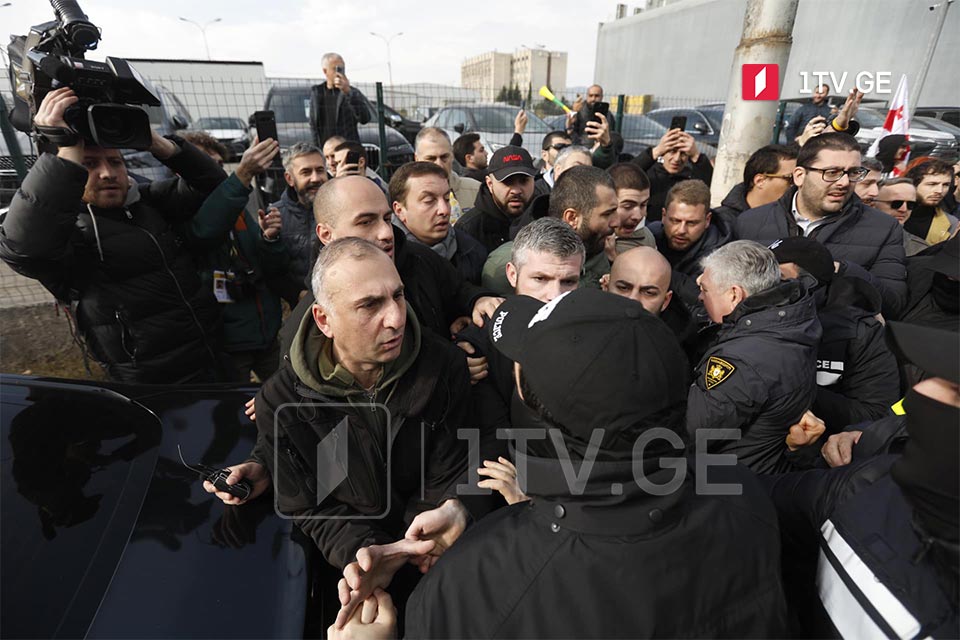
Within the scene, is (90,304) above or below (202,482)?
above

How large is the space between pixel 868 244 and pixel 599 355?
321 cm

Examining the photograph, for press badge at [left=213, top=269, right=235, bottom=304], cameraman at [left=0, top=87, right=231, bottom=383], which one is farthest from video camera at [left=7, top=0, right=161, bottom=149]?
press badge at [left=213, top=269, right=235, bottom=304]

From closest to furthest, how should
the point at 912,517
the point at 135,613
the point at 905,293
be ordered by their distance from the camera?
1. the point at 912,517
2. the point at 135,613
3. the point at 905,293

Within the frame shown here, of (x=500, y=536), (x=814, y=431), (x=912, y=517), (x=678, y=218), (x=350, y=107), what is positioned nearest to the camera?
(x=912, y=517)

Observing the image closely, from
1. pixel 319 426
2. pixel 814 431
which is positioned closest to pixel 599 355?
pixel 319 426

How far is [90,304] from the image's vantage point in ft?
8.32

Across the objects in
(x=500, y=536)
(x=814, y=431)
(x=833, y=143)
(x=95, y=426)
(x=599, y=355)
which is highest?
(x=833, y=143)

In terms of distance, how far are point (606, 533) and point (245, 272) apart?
9.26 feet

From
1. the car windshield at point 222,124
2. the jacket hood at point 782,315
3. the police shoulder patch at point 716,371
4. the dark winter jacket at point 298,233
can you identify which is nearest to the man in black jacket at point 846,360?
the jacket hood at point 782,315

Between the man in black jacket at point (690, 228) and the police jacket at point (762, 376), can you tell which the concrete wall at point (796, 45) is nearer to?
the man in black jacket at point (690, 228)

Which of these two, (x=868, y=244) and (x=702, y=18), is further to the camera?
(x=702, y=18)

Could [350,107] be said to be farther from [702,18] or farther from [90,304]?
[702,18]

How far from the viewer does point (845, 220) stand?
3258mm

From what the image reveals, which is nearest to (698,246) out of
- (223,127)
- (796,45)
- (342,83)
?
(342,83)
